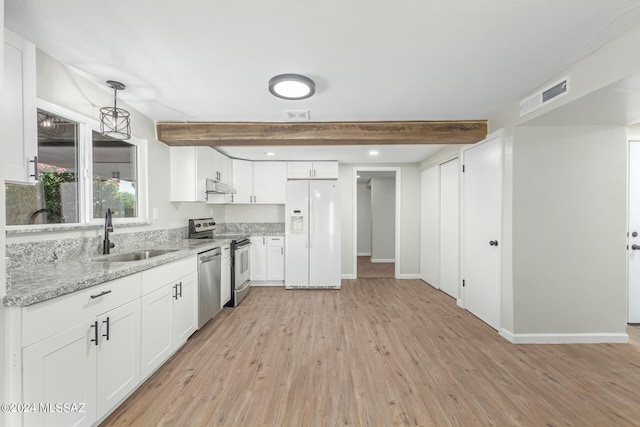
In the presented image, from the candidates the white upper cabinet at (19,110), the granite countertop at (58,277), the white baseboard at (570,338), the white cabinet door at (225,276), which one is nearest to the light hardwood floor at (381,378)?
the white baseboard at (570,338)

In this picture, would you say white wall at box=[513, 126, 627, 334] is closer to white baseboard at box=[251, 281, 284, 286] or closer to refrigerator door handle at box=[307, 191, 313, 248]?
refrigerator door handle at box=[307, 191, 313, 248]

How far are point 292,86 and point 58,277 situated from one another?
6.53 feet

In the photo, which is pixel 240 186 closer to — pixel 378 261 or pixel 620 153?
pixel 378 261

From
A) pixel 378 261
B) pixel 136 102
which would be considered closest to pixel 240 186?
pixel 136 102

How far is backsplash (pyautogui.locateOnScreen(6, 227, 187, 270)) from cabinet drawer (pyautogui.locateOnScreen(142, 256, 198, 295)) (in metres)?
0.58

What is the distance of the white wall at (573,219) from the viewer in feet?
8.78

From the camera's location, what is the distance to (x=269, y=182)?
16.3ft

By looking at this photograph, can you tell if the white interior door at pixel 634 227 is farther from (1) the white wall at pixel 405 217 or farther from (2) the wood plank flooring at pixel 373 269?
(2) the wood plank flooring at pixel 373 269

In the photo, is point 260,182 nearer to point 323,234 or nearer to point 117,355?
point 323,234

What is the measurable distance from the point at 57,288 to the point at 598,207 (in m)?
4.31

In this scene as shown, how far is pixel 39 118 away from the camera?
1889 mm

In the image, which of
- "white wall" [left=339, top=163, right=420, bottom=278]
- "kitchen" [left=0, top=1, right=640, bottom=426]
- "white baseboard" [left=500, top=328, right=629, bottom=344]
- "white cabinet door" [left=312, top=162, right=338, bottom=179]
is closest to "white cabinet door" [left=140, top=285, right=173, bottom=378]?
"kitchen" [left=0, top=1, right=640, bottom=426]

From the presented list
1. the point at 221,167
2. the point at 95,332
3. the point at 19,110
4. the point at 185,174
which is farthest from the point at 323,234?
the point at 19,110

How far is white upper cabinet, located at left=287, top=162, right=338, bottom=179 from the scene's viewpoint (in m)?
4.87
